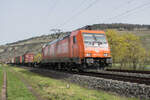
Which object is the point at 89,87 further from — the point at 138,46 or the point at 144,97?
the point at 138,46

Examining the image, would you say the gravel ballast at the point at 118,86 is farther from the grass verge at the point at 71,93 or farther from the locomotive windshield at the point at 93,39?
the locomotive windshield at the point at 93,39

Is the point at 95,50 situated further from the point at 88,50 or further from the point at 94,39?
the point at 94,39

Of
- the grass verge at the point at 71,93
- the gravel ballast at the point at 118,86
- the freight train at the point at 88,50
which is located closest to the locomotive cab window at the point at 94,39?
the freight train at the point at 88,50

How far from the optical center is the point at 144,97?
30.2 ft

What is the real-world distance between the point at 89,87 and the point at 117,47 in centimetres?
2689

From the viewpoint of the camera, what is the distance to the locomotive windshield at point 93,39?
57.2 feet

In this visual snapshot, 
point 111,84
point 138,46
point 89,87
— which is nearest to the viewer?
point 111,84

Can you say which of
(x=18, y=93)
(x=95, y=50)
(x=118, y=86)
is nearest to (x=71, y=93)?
(x=118, y=86)

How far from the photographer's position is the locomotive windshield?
17422mm

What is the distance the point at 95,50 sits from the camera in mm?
17125

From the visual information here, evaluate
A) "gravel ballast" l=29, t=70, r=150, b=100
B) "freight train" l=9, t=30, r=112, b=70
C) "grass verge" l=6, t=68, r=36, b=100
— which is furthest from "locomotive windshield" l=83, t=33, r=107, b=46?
"grass verge" l=6, t=68, r=36, b=100

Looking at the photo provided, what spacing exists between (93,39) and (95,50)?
114cm

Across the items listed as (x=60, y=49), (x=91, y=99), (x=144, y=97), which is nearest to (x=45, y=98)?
(x=91, y=99)

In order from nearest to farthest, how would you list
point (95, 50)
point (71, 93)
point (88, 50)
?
point (71, 93) → point (88, 50) → point (95, 50)
